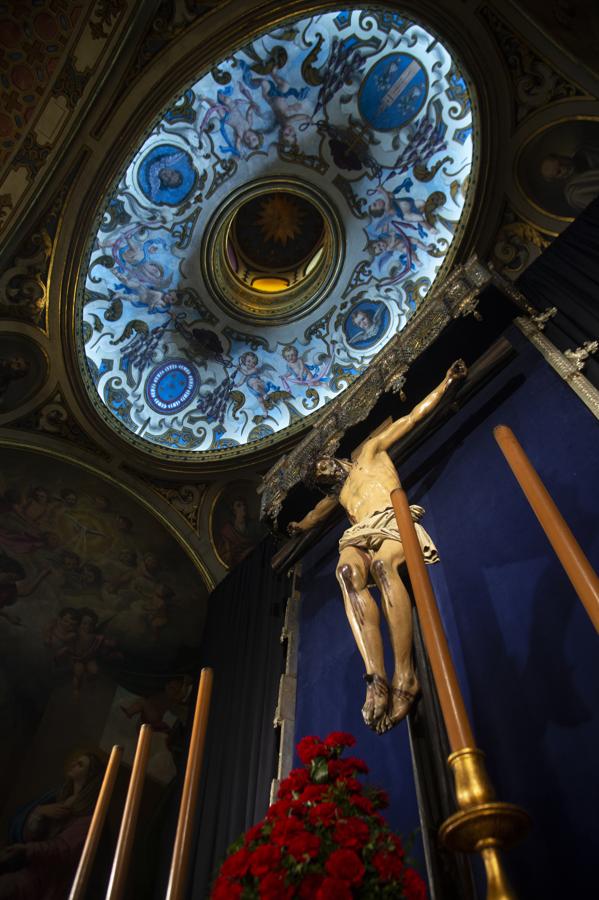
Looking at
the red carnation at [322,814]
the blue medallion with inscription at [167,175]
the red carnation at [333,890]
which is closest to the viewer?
the red carnation at [333,890]

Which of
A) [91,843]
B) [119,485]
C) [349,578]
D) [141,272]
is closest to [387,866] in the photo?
[91,843]

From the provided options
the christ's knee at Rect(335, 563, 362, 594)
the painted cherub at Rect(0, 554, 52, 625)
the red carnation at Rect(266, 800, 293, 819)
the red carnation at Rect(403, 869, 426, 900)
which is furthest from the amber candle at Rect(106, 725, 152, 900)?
the painted cherub at Rect(0, 554, 52, 625)

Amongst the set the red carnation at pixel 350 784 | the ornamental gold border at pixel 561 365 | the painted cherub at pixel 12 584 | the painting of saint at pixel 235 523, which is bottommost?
the red carnation at pixel 350 784

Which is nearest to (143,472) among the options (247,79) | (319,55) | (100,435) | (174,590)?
(100,435)

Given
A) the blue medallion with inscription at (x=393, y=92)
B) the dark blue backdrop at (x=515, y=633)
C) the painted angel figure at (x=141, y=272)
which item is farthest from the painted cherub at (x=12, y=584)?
the blue medallion with inscription at (x=393, y=92)

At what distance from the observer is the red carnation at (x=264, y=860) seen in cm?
167

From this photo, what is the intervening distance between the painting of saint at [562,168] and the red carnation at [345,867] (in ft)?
21.6

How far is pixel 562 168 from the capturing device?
6.58 m

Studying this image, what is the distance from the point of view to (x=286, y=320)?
31.2ft

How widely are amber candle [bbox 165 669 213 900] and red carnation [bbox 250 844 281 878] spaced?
1.10 feet

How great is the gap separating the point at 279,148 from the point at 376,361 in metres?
4.67

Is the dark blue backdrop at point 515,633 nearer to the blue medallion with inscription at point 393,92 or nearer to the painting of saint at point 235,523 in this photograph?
the painting of saint at point 235,523

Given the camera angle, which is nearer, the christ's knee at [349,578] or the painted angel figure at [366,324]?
the christ's knee at [349,578]

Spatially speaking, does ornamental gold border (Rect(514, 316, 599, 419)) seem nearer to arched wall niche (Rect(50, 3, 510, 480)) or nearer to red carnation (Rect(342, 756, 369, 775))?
red carnation (Rect(342, 756, 369, 775))
